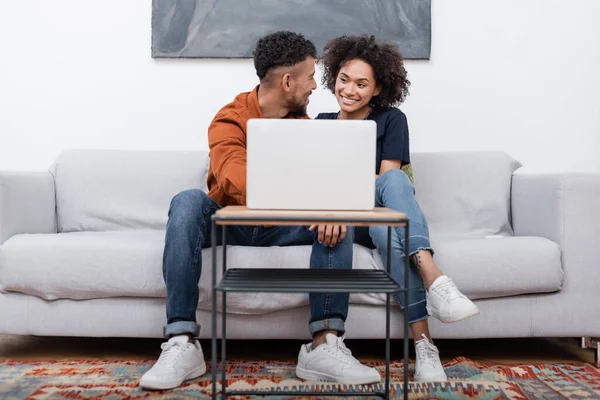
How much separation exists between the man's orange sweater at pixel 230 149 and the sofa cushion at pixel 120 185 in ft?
1.42

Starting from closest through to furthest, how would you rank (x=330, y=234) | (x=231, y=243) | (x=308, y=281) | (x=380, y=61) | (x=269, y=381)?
(x=308, y=281), (x=330, y=234), (x=269, y=381), (x=231, y=243), (x=380, y=61)

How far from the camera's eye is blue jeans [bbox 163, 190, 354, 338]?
1696mm

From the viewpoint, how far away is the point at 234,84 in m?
2.77

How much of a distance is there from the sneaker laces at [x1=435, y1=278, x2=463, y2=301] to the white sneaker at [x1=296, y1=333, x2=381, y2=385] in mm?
254

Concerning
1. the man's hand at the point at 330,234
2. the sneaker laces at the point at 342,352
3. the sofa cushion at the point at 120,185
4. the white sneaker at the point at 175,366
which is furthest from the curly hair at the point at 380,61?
the white sneaker at the point at 175,366

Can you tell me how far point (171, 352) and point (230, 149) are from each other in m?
0.54

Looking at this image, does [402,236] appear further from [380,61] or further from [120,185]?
[120,185]

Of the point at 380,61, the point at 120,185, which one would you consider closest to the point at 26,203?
the point at 120,185

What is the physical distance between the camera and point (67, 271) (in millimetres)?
1904

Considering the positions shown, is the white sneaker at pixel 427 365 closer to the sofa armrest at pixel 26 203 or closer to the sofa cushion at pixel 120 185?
the sofa cushion at pixel 120 185

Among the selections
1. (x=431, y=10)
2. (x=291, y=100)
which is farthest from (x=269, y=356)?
(x=431, y=10)

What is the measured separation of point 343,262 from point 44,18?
1807 millimetres

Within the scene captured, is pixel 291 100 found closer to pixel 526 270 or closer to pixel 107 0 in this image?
pixel 526 270

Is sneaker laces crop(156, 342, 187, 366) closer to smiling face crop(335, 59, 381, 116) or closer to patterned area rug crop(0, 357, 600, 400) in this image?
patterned area rug crop(0, 357, 600, 400)
